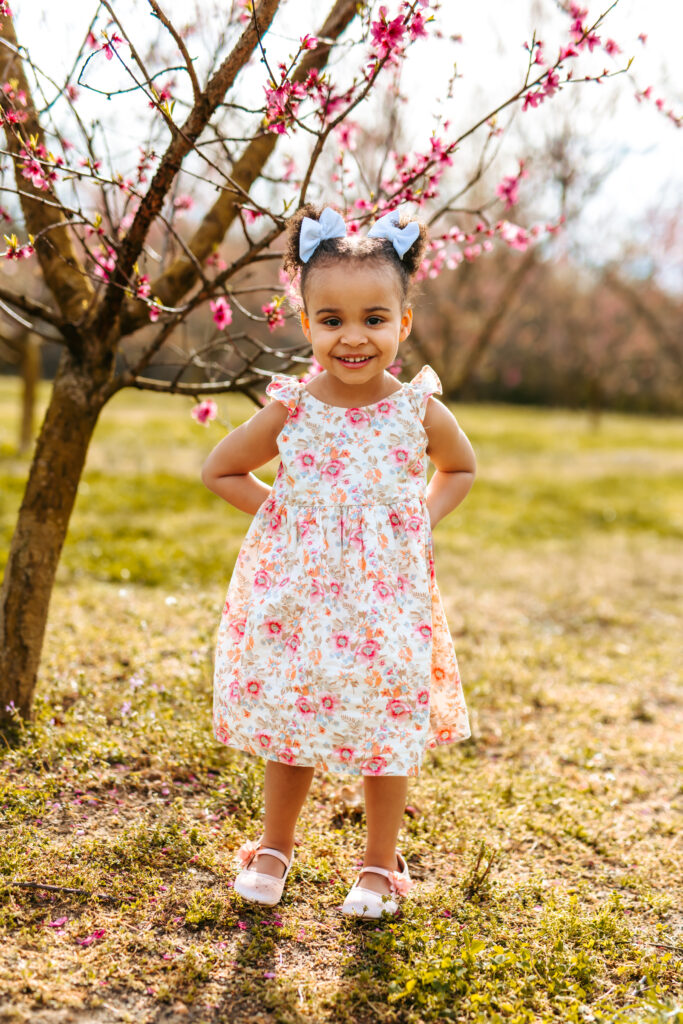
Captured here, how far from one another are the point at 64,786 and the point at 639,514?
830 centimetres

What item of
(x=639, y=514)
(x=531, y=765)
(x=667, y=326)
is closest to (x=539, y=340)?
(x=667, y=326)

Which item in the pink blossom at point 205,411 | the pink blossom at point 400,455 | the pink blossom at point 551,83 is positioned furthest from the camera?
the pink blossom at point 205,411

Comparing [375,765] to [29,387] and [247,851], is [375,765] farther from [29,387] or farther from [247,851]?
[29,387]

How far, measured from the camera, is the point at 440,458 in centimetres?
245

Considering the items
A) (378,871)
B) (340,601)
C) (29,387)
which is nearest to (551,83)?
(340,601)

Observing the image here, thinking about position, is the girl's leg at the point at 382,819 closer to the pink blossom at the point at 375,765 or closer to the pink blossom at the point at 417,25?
the pink blossom at the point at 375,765

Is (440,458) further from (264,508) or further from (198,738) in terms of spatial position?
(198,738)

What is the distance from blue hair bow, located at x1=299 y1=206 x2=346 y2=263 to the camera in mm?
2246

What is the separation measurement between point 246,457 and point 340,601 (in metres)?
0.47

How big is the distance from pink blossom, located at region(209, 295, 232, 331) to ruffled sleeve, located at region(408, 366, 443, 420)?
0.95 m

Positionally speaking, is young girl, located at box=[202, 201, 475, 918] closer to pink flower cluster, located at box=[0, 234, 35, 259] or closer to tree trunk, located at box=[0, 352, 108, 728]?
pink flower cluster, located at box=[0, 234, 35, 259]

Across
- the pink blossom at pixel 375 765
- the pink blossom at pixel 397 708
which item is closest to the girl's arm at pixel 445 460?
the pink blossom at pixel 397 708

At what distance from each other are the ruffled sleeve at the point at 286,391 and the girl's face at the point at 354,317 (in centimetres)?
12

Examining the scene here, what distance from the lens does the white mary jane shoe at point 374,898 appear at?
2316 mm
